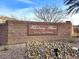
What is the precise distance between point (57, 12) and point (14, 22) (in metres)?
24.7

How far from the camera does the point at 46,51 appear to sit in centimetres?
1379

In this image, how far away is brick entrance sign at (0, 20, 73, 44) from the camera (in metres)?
26.5

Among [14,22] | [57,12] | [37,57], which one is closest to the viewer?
[37,57]

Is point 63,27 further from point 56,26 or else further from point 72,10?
point 72,10

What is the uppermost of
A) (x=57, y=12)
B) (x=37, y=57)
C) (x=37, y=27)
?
(x=57, y=12)

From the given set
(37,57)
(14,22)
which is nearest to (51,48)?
(37,57)

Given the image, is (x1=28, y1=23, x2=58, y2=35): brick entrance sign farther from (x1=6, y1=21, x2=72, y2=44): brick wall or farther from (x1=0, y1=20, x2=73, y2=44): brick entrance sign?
(x1=6, y1=21, x2=72, y2=44): brick wall

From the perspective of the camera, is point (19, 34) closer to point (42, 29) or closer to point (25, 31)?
point (25, 31)

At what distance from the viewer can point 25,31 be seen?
2717 centimetres

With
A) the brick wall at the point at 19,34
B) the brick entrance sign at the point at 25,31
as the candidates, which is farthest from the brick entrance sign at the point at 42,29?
the brick wall at the point at 19,34

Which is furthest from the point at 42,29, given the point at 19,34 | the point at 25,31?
the point at 19,34

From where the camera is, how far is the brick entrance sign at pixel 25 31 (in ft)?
87.0

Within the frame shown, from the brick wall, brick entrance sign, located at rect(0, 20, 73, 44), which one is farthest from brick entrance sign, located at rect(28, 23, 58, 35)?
the brick wall

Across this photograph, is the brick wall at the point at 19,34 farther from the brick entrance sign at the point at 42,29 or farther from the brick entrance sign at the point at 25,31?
the brick entrance sign at the point at 42,29
